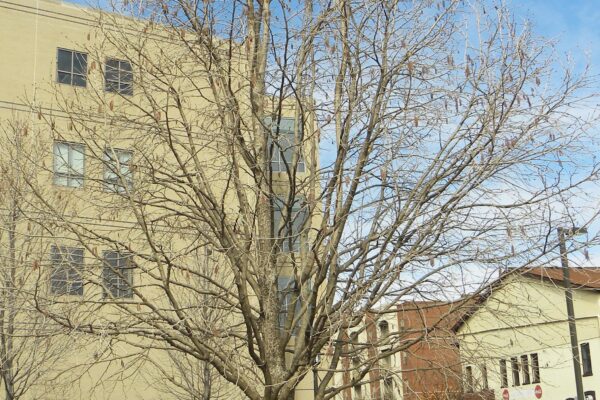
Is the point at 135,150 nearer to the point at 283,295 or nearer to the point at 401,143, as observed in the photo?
the point at 283,295

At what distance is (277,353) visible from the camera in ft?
29.6

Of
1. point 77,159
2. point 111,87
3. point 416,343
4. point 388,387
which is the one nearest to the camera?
point 416,343

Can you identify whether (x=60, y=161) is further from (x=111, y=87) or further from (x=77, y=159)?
(x=111, y=87)

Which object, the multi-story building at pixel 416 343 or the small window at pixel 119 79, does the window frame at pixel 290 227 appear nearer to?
the multi-story building at pixel 416 343

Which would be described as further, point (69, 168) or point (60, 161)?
point (60, 161)

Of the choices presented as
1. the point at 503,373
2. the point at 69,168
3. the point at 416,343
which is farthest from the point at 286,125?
the point at 503,373

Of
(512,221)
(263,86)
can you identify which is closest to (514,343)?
(512,221)

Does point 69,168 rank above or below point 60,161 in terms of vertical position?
below

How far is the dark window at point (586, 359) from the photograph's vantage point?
3562cm

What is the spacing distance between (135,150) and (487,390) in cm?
488

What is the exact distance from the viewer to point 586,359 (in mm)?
36062

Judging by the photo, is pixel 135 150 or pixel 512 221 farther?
pixel 135 150

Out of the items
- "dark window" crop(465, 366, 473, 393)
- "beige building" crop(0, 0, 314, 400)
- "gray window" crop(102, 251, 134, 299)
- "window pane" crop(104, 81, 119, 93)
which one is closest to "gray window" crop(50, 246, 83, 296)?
"beige building" crop(0, 0, 314, 400)

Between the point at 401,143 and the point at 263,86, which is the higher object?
the point at 263,86
